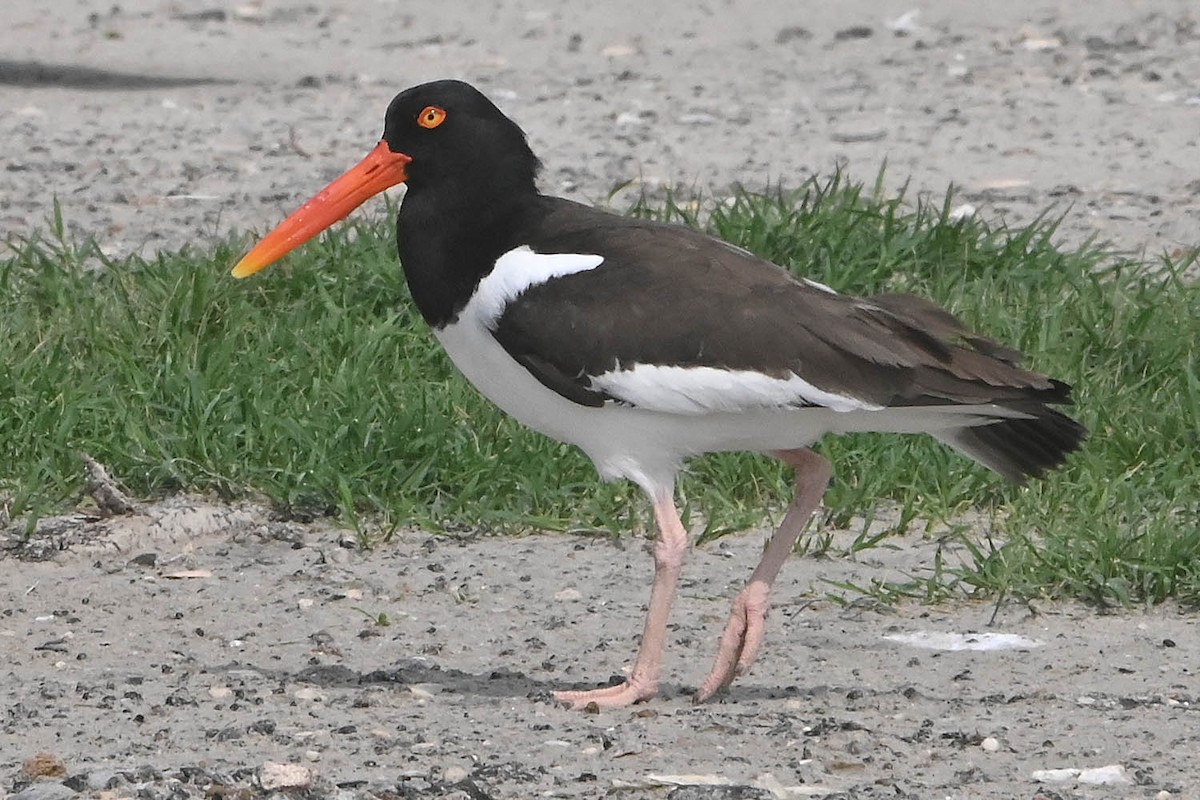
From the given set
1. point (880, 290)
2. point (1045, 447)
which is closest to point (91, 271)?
point (880, 290)

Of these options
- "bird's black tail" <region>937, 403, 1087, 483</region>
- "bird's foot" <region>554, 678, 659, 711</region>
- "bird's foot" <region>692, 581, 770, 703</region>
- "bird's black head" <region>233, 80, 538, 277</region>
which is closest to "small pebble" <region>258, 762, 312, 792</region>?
"bird's foot" <region>554, 678, 659, 711</region>

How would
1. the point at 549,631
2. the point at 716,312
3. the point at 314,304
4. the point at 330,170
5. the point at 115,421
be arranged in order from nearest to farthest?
the point at 716,312, the point at 549,631, the point at 115,421, the point at 314,304, the point at 330,170

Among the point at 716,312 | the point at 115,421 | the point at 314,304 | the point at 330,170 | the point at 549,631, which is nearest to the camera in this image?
the point at 716,312

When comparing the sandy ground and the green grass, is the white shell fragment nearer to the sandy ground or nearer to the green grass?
the sandy ground

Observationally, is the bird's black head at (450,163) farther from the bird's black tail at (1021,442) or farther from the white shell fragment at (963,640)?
the white shell fragment at (963,640)

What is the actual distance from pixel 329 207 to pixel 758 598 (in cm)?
139

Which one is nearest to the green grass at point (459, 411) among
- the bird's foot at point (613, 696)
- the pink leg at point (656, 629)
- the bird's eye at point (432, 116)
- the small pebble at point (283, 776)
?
the pink leg at point (656, 629)

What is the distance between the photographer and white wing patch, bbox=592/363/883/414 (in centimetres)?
418

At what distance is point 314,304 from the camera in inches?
255

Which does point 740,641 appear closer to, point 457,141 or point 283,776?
point 283,776

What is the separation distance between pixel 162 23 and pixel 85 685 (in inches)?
367

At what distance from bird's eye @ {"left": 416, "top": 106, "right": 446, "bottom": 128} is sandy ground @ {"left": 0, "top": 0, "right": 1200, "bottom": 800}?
1.17 m

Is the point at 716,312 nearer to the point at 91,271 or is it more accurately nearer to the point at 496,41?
the point at 91,271

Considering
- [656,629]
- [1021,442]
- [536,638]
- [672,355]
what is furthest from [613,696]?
[1021,442]
